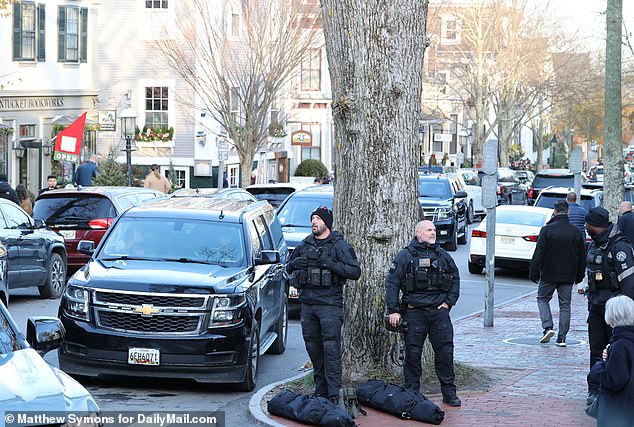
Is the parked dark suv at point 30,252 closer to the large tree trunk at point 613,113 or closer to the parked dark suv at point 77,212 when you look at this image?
the parked dark suv at point 77,212

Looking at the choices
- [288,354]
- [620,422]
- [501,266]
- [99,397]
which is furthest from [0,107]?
[620,422]

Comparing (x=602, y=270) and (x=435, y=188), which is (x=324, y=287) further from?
(x=435, y=188)

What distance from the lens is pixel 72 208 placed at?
20297 mm

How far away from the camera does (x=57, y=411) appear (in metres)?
5.77

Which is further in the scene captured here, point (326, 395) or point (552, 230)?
point (552, 230)

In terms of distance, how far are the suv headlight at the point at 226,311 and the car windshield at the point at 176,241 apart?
93cm

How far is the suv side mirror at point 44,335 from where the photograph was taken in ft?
22.8

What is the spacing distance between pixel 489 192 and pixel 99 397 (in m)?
8.00

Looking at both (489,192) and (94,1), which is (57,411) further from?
(94,1)

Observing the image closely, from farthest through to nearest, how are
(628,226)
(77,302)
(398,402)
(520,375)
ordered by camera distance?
(628,226) → (520,375) → (77,302) → (398,402)

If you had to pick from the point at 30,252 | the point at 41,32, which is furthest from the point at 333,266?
the point at 41,32

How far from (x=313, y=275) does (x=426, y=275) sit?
3.49 ft

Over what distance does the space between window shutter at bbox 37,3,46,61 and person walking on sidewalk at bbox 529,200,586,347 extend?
81.2 feet

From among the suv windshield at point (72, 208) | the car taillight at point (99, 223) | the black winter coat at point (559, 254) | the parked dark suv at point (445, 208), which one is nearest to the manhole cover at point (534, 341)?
the black winter coat at point (559, 254)
